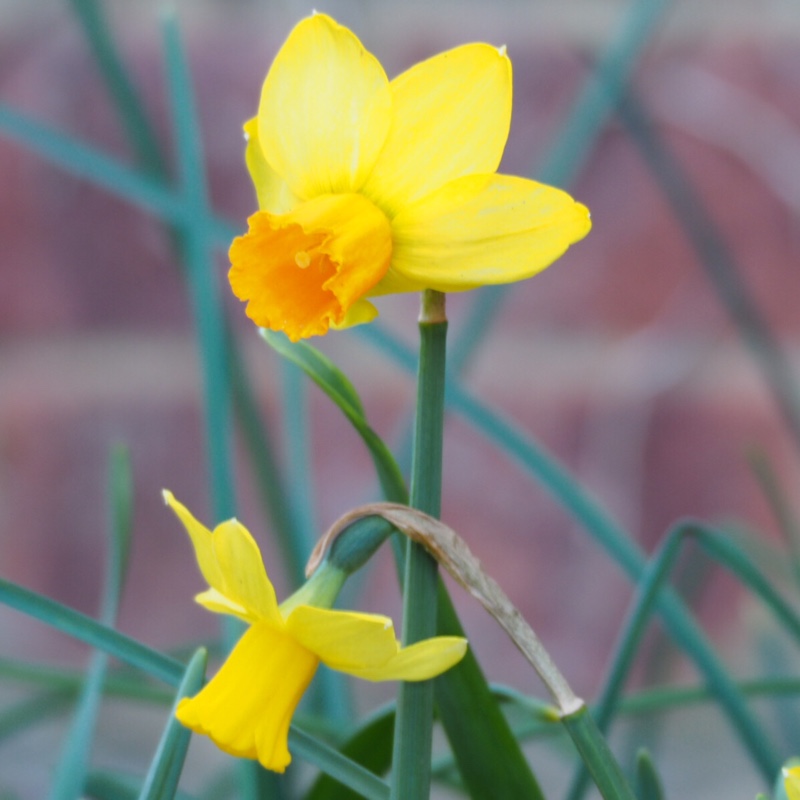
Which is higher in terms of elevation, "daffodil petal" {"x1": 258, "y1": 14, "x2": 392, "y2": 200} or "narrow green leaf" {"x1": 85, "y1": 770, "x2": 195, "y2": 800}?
"daffodil petal" {"x1": 258, "y1": 14, "x2": 392, "y2": 200}

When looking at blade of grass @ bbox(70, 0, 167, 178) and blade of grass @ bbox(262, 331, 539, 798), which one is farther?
blade of grass @ bbox(70, 0, 167, 178)

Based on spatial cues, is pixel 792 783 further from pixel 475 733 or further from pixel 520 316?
pixel 520 316

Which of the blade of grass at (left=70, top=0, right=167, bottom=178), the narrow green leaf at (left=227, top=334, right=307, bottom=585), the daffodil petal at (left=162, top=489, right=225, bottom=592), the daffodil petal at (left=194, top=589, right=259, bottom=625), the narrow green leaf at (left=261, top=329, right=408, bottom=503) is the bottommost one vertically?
the daffodil petal at (left=194, top=589, right=259, bottom=625)

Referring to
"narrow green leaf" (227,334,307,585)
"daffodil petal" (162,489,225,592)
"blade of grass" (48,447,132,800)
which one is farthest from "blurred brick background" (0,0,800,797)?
"daffodil petal" (162,489,225,592)

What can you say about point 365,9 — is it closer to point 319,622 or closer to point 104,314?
point 104,314

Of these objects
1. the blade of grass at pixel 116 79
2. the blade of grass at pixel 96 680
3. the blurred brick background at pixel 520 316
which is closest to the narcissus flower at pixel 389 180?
the blade of grass at pixel 96 680

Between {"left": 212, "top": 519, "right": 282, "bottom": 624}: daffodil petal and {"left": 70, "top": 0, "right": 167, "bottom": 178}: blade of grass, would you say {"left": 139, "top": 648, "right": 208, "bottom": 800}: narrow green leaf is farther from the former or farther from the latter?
{"left": 70, "top": 0, "right": 167, "bottom": 178}: blade of grass

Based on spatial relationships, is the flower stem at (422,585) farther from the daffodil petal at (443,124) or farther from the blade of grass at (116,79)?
the blade of grass at (116,79)
